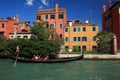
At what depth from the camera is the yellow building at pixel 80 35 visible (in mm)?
48559

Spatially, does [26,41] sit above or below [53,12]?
below

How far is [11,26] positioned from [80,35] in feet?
51.8

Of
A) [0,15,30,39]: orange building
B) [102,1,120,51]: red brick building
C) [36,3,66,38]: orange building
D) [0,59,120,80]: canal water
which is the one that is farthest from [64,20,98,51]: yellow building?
[0,59,120,80]: canal water

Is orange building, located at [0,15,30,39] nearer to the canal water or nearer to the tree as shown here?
the tree

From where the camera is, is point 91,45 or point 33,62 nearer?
point 33,62

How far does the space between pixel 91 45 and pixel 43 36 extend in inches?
440

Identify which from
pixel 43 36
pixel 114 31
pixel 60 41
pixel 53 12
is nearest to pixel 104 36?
pixel 114 31

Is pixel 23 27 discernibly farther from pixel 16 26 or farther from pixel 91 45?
pixel 91 45

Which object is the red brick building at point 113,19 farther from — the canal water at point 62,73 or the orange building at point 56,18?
the canal water at point 62,73

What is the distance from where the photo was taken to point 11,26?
53156 millimetres

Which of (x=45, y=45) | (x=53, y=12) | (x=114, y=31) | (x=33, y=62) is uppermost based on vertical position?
(x=53, y=12)

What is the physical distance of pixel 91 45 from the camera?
48406mm

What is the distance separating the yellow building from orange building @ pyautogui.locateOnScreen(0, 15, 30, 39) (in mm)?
10821

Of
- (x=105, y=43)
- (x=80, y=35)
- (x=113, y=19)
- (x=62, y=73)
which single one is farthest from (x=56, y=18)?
(x=62, y=73)
